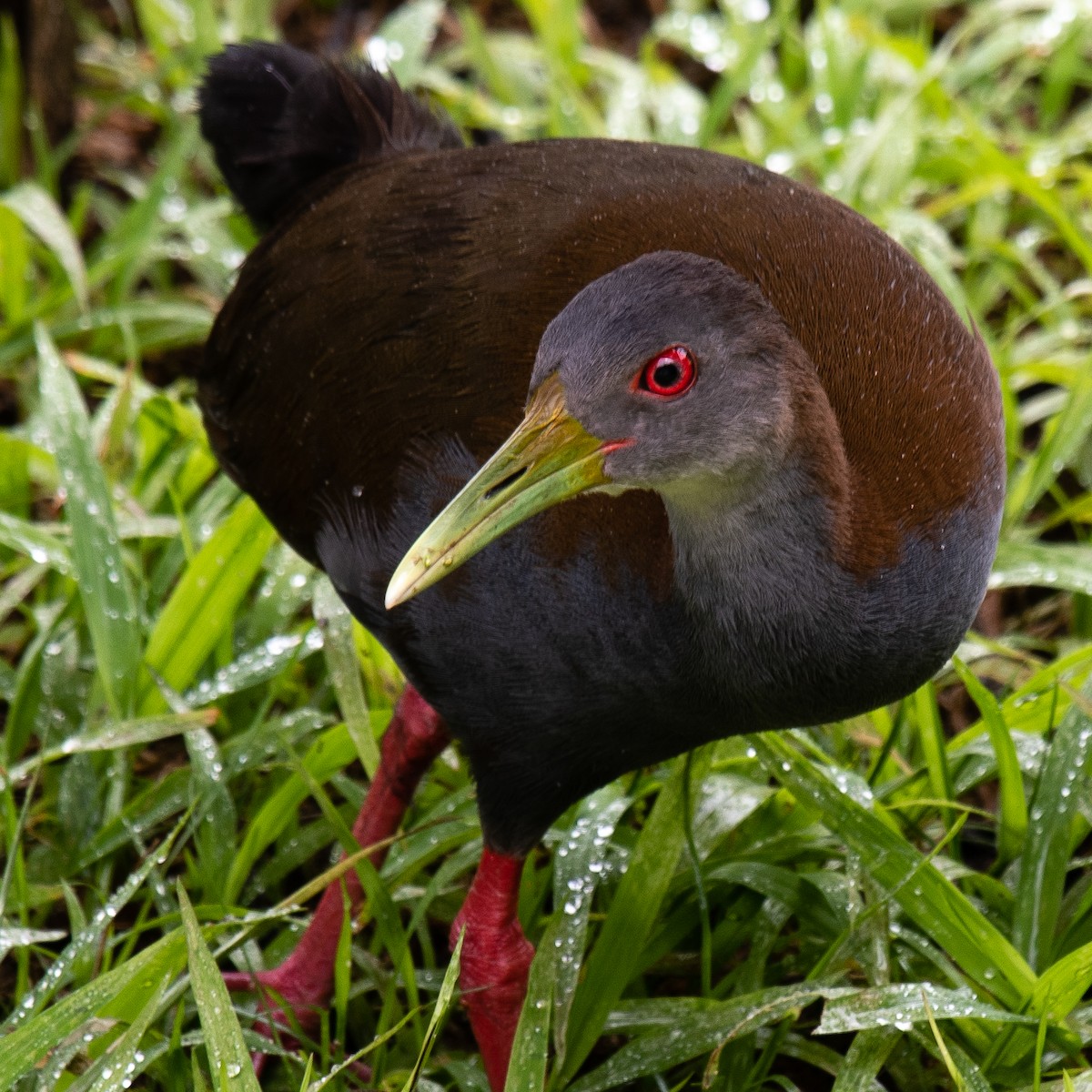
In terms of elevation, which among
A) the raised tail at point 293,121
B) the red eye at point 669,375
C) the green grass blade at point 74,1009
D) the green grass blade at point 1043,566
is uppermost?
the raised tail at point 293,121

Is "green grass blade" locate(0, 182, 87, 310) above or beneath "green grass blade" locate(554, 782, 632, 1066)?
above

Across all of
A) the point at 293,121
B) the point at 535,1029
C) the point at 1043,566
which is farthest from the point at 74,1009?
the point at 1043,566

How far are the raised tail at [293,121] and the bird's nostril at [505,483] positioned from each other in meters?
1.32

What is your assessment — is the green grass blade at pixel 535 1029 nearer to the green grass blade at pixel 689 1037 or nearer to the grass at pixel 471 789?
the grass at pixel 471 789

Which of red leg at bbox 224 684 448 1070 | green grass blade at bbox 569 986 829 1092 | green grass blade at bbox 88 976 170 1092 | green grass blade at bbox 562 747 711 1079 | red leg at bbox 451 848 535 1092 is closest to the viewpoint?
green grass blade at bbox 88 976 170 1092

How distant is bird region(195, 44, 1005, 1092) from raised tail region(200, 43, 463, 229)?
0.13m

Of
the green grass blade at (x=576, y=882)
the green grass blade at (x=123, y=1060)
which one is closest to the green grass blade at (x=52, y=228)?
the green grass blade at (x=576, y=882)

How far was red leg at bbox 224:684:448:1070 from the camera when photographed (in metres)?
3.62

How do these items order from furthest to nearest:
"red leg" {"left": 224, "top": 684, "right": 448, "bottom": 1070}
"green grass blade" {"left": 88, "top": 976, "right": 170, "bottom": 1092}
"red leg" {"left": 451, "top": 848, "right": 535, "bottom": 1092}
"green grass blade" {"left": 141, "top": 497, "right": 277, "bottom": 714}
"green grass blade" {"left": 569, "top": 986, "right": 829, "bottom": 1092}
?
1. "green grass blade" {"left": 141, "top": 497, "right": 277, "bottom": 714}
2. "red leg" {"left": 224, "top": 684, "right": 448, "bottom": 1070}
3. "red leg" {"left": 451, "top": 848, "right": 535, "bottom": 1092}
4. "green grass blade" {"left": 569, "top": 986, "right": 829, "bottom": 1092}
5. "green grass blade" {"left": 88, "top": 976, "right": 170, "bottom": 1092}

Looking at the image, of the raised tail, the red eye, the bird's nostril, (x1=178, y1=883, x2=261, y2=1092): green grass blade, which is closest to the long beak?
the bird's nostril

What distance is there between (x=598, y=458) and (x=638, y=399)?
118 mm

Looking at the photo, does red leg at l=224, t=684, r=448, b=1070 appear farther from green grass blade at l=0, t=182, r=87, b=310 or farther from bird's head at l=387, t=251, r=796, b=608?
green grass blade at l=0, t=182, r=87, b=310

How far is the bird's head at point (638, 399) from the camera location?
2646 millimetres

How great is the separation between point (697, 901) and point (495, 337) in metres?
1.29
